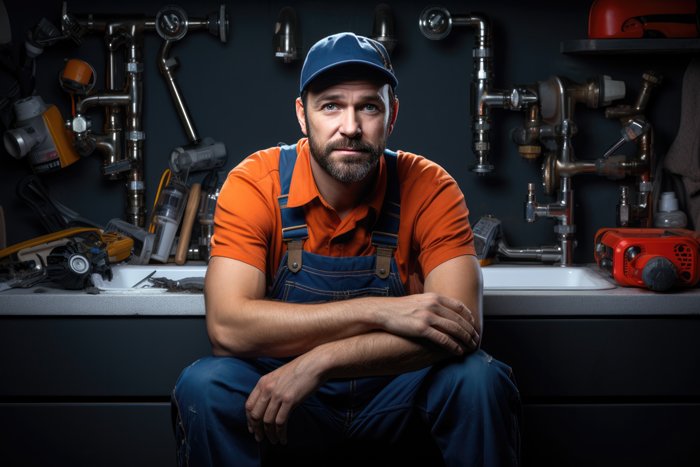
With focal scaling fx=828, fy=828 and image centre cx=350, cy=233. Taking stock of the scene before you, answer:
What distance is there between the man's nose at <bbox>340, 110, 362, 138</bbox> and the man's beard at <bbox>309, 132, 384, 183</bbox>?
2cm

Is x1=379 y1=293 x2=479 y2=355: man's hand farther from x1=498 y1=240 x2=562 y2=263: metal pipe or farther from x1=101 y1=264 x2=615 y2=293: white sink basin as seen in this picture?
x1=498 y1=240 x2=562 y2=263: metal pipe

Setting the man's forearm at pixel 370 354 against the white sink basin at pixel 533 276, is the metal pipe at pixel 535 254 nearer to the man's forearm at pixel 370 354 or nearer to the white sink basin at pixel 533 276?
the white sink basin at pixel 533 276

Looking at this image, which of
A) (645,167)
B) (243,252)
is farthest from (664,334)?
(243,252)

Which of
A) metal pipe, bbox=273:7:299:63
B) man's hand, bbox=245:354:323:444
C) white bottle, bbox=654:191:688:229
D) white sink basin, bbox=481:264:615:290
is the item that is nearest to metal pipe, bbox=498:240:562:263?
white sink basin, bbox=481:264:615:290

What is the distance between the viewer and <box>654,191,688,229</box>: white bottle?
7.56 ft

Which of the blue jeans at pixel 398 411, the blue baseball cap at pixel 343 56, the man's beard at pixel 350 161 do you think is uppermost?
→ the blue baseball cap at pixel 343 56

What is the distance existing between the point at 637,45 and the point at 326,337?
4.20 ft

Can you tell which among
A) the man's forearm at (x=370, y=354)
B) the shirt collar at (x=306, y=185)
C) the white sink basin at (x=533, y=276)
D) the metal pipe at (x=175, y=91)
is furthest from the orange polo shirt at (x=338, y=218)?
the metal pipe at (x=175, y=91)

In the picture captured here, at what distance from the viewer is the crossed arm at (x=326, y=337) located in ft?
4.77

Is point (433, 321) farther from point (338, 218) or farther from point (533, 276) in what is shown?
point (533, 276)

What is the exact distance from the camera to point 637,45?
2.22 metres

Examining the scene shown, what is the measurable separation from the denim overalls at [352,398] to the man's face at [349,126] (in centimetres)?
14

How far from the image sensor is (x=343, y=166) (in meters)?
1.64

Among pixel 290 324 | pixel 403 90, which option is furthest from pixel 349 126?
pixel 403 90
